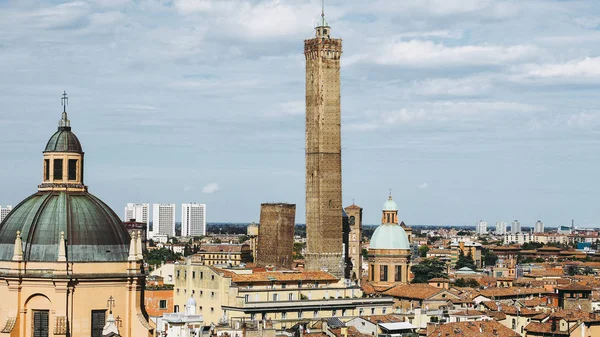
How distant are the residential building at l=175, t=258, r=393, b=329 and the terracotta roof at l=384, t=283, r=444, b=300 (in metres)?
9.34

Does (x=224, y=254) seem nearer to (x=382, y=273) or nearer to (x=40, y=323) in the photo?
(x=382, y=273)

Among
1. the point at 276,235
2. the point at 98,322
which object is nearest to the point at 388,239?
the point at 276,235

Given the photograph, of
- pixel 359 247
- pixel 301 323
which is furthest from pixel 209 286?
pixel 359 247

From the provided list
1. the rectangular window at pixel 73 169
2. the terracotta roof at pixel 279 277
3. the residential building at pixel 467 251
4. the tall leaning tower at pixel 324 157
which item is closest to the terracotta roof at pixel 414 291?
the tall leaning tower at pixel 324 157

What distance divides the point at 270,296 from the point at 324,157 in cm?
2470

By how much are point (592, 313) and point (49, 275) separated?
1438 inches

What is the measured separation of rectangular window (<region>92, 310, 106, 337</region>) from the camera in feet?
75.2

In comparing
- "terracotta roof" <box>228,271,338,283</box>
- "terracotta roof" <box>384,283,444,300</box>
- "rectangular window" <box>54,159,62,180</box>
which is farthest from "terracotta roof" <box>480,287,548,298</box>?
"rectangular window" <box>54,159,62,180</box>

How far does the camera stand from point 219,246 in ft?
423

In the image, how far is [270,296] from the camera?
5888 cm

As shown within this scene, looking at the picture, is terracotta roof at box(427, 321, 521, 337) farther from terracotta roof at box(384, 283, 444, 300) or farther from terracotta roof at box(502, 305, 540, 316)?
terracotta roof at box(384, 283, 444, 300)

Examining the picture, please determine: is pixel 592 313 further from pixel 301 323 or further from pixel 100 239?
pixel 100 239

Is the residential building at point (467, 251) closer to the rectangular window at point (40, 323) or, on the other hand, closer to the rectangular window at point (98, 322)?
the rectangular window at point (98, 322)

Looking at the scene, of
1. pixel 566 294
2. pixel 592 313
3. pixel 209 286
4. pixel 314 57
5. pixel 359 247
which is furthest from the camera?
pixel 359 247
